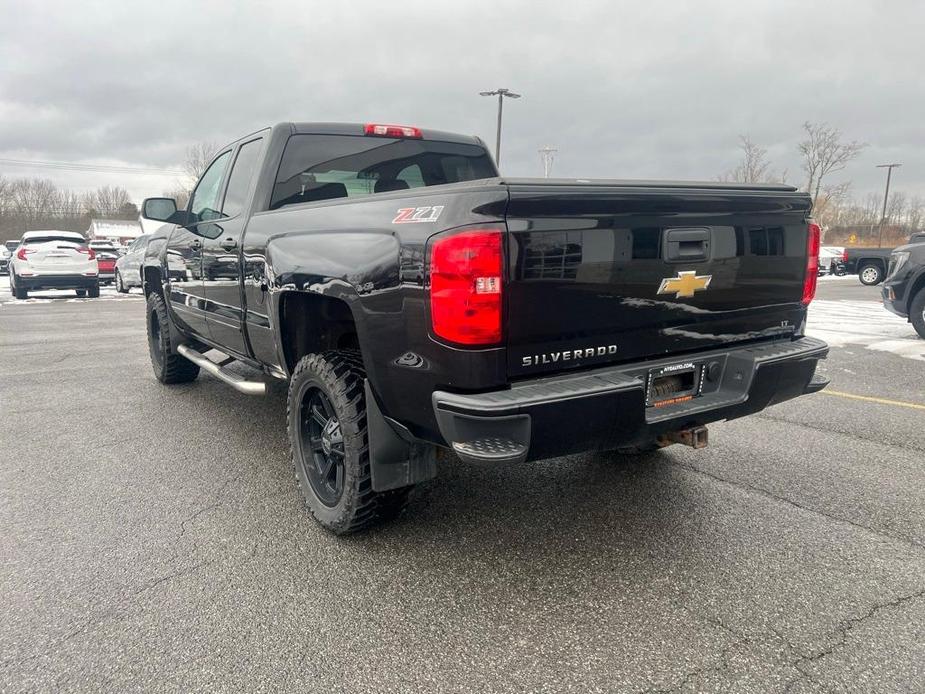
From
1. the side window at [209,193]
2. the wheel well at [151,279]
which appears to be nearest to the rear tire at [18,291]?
the wheel well at [151,279]

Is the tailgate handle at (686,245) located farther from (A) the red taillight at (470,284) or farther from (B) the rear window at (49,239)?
(B) the rear window at (49,239)

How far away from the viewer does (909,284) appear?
345 inches

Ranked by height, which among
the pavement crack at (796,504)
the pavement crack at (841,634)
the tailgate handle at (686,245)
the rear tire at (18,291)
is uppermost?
the tailgate handle at (686,245)

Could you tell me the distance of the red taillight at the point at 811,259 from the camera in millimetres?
3154

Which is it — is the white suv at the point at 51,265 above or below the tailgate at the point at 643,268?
below

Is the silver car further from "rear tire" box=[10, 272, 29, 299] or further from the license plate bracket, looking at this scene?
the license plate bracket

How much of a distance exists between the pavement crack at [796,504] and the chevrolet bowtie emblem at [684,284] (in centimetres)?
146

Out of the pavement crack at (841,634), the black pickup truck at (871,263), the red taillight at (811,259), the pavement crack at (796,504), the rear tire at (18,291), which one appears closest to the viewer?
the pavement crack at (841,634)

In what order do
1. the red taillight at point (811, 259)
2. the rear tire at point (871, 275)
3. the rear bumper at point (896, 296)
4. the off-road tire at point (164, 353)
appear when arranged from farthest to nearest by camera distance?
the rear tire at point (871, 275), the rear bumper at point (896, 296), the off-road tire at point (164, 353), the red taillight at point (811, 259)

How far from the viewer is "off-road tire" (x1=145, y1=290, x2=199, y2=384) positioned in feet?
19.3

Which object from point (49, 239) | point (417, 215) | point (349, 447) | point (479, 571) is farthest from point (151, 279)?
point (49, 239)

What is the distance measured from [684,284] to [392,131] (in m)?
2.39

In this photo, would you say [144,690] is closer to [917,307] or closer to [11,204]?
[917,307]

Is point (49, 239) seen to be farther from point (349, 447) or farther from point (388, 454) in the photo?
point (388, 454)
